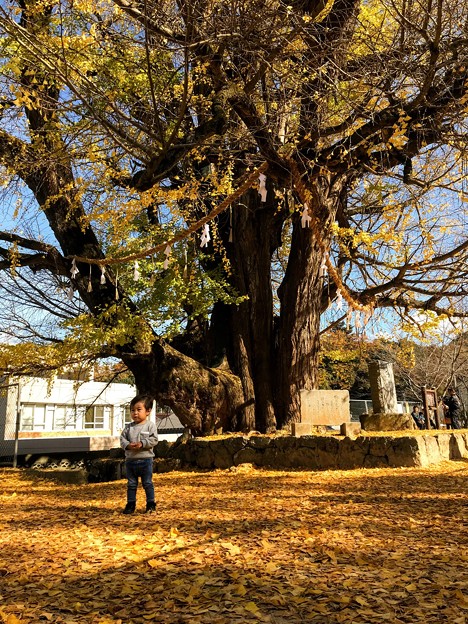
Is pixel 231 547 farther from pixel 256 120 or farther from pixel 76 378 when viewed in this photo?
pixel 76 378

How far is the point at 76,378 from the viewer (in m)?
10.7

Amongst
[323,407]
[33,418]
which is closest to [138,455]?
[323,407]

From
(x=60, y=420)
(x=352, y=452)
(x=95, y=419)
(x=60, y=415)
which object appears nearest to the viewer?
(x=352, y=452)

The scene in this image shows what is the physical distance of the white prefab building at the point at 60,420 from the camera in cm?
2253

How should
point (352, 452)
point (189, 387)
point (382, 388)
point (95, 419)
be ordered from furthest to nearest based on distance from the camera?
point (95, 419) → point (382, 388) → point (189, 387) → point (352, 452)

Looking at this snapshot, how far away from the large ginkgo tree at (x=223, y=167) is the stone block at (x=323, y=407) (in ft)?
0.97

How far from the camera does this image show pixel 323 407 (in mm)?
10609

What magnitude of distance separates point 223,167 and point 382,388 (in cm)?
633

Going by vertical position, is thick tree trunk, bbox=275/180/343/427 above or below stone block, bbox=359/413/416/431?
above

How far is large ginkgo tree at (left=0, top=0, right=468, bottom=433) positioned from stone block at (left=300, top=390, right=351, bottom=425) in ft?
0.97

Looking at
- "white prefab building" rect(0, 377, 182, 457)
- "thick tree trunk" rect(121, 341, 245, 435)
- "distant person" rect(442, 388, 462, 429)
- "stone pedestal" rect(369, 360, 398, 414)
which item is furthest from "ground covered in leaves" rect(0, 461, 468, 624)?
"white prefab building" rect(0, 377, 182, 457)

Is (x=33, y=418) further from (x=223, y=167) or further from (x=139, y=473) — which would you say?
(x=139, y=473)

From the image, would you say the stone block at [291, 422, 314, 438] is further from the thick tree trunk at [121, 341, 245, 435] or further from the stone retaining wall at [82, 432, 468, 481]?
the thick tree trunk at [121, 341, 245, 435]

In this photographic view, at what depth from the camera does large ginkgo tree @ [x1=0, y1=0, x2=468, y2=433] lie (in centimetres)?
613
